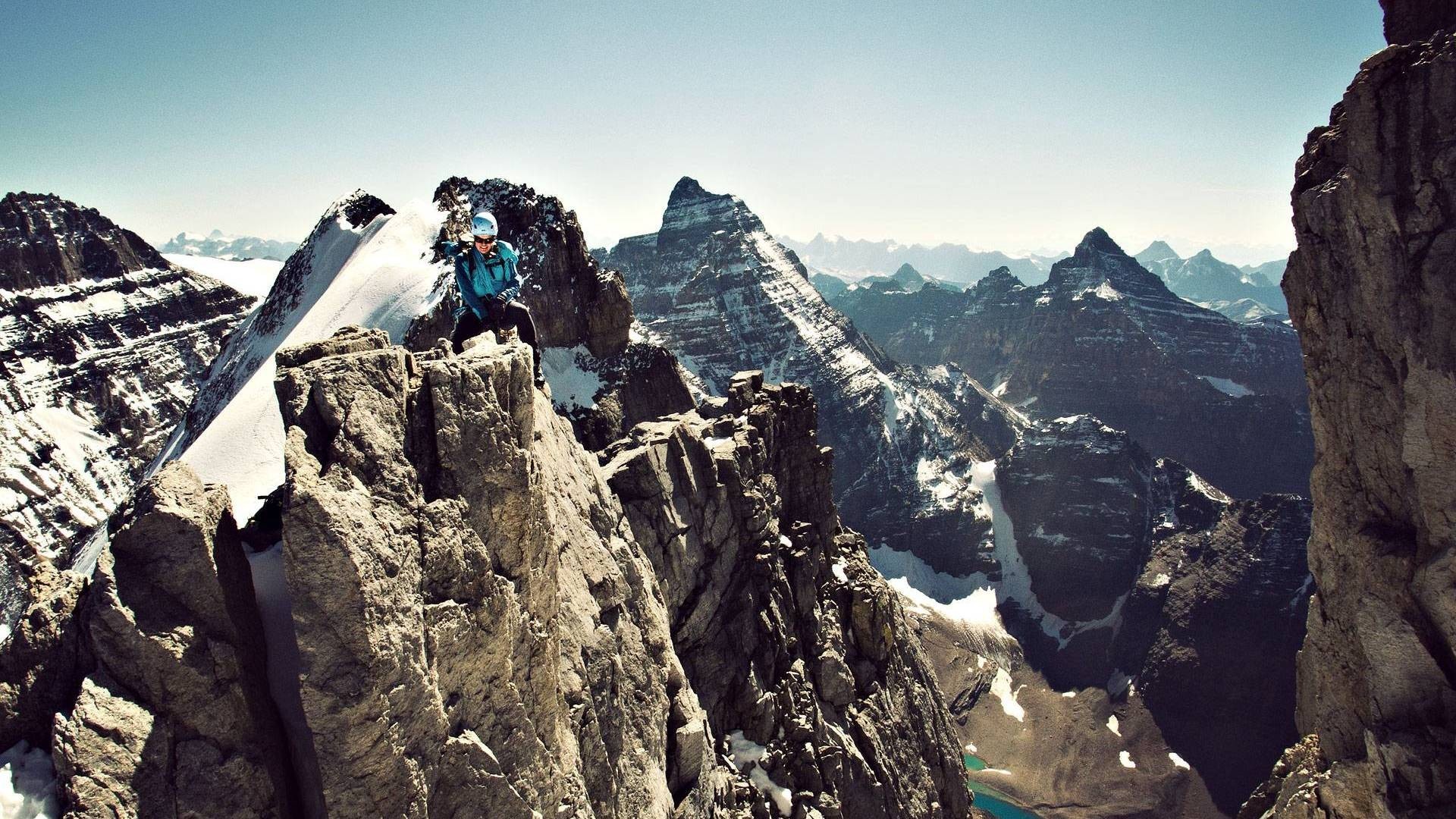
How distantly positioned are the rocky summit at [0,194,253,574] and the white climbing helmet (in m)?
91.4

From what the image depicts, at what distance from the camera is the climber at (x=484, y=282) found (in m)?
19.6

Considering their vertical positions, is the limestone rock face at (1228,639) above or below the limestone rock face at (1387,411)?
below


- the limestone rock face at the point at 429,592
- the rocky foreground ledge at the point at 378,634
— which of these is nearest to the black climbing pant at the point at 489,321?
the rocky foreground ledge at the point at 378,634

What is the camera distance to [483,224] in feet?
59.9

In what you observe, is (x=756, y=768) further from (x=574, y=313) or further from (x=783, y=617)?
(x=574, y=313)

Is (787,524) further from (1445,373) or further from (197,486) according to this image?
(197,486)

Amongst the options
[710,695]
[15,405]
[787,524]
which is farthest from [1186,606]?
[15,405]

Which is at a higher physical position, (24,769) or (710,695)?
(24,769)

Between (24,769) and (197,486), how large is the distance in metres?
4.17

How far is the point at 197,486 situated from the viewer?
1180 centimetres

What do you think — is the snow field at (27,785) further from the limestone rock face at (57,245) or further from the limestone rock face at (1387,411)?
the limestone rock face at (57,245)

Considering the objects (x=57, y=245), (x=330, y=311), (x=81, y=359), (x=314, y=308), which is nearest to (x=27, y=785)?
(x=330, y=311)

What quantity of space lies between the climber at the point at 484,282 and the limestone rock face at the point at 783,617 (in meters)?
10.2

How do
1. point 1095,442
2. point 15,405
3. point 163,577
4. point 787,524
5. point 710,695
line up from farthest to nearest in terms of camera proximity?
point 1095,442, point 15,405, point 787,524, point 710,695, point 163,577
